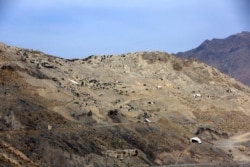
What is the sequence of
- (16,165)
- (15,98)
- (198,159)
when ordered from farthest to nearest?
(198,159)
(15,98)
(16,165)

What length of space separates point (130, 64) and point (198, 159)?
37.0 m

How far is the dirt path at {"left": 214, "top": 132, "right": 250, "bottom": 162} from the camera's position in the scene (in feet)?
236

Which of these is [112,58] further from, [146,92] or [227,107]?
[227,107]

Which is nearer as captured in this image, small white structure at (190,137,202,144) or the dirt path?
small white structure at (190,137,202,144)

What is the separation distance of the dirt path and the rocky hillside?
2.60 ft

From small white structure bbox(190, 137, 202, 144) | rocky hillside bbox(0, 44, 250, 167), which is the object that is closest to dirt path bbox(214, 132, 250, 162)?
rocky hillside bbox(0, 44, 250, 167)

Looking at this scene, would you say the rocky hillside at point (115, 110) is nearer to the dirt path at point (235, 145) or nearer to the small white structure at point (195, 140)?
the dirt path at point (235, 145)

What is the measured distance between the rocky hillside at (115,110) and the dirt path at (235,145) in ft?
2.60

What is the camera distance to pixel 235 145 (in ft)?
253

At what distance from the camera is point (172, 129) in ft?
238

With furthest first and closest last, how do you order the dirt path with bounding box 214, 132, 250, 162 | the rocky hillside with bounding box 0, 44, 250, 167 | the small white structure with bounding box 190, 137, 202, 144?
the dirt path with bounding box 214, 132, 250, 162, the small white structure with bounding box 190, 137, 202, 144, the rocky hillside with bounding box 0, 44, 250, 167

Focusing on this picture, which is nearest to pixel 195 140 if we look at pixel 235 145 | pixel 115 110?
pixel 235 145

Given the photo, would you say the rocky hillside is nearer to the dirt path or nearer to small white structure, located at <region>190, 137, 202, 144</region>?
the dirt path

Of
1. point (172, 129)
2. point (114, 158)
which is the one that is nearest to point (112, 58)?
point (172, 129)
